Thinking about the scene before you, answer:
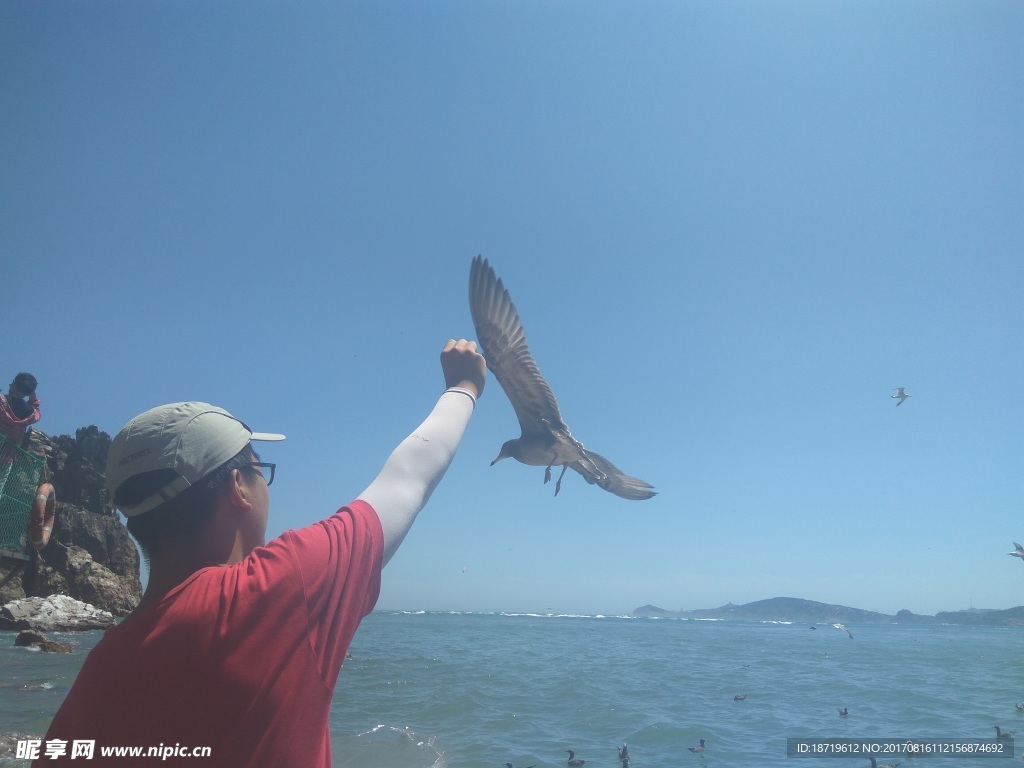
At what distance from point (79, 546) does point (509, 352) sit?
22.7 m

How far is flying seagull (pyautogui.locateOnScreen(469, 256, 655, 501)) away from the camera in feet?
14.5

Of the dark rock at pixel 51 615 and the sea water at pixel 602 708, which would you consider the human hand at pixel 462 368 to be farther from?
the dark rock at pixel 51 615

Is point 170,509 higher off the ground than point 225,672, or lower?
higher

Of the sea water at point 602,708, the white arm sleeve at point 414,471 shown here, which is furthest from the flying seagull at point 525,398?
the sea water at point 602,708

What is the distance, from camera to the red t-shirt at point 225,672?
0.98 metres

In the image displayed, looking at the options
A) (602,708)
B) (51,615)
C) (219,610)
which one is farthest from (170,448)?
(51,615)

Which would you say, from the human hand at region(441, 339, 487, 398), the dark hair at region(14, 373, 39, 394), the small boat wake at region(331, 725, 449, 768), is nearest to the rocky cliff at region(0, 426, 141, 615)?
the dark hair at region(14, 373, 39, 394)

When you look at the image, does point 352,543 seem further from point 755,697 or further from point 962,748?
point 755,697

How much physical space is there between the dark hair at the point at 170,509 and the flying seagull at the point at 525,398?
10.3 feet

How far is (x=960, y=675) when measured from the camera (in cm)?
2073

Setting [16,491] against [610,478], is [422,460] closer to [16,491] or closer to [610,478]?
[610,478]

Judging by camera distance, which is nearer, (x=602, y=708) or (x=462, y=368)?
(x=462, y=368)

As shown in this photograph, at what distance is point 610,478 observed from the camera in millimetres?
4645

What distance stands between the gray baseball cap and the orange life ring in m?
9.62
